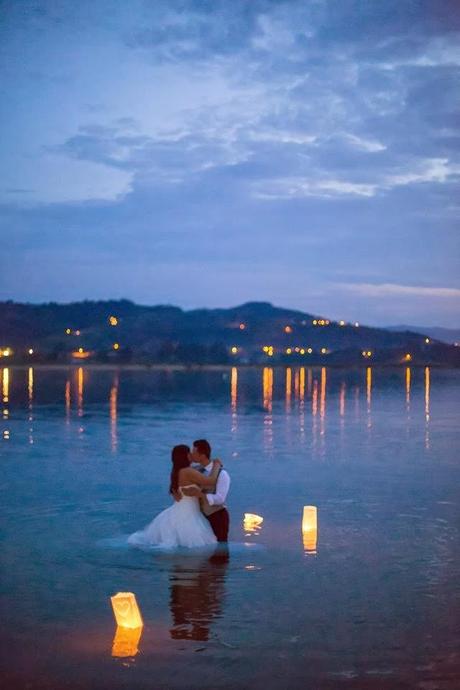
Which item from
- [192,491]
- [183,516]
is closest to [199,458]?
[192,491]

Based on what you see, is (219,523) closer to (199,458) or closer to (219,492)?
(219,492)

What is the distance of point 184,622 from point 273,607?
1.02 m

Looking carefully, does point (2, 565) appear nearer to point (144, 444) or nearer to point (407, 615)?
point (407, 615)

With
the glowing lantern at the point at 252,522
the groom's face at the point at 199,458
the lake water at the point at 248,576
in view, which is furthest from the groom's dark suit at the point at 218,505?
the glowing lantern at the point at 252,522

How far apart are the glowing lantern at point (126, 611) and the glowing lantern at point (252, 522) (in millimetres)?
4888

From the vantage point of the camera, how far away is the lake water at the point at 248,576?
315 inches

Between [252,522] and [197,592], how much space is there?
4.07m

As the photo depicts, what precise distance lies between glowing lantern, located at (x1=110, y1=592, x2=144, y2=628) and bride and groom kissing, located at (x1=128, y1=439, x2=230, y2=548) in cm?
316

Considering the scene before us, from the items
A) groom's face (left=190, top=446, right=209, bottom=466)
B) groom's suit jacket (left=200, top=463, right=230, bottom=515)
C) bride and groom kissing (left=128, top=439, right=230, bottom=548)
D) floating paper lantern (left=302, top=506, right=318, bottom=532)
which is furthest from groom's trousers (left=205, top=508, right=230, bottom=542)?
floating paper lantern (left=302, top=506, right=318, bottom=532)

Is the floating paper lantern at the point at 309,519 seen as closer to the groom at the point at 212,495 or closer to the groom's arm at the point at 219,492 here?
the groom at the point at 212,495

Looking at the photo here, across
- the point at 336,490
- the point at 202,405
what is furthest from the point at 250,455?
the point at 202,405

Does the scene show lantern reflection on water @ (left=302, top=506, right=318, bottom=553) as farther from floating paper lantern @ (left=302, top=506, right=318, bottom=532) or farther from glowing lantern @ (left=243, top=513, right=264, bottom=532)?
glowing lantern @ (left=243, top=513, right=264, bottom=532)

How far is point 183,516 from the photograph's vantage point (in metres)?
12.2

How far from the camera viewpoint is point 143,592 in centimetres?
1020
